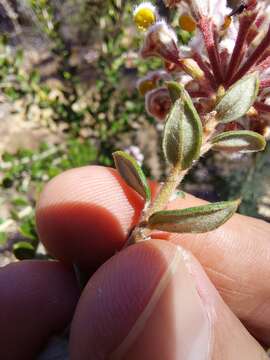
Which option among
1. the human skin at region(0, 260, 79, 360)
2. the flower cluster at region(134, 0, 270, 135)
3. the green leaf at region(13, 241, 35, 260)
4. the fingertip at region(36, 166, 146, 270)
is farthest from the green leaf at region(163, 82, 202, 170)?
the green leaf at region(13, 241, 35, 260)

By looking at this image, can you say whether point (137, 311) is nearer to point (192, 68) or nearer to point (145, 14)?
point (192, 68)

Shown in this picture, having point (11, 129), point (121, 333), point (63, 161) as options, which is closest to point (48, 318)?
point (121, 333)

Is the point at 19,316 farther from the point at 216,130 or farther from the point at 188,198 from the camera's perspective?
the point at 216,130

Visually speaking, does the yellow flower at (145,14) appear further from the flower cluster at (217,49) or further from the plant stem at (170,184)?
the plant stem at (170,184)

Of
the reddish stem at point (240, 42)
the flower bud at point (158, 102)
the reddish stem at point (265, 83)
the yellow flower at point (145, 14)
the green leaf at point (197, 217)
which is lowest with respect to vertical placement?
the green leaf at point (197, 217)

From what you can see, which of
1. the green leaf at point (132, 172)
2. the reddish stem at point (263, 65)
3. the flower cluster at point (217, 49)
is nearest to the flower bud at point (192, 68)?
the flower cluster at point (217, 49)

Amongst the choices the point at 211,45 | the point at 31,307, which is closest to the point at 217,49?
the point at 211,45
